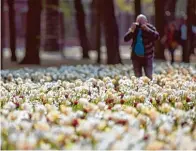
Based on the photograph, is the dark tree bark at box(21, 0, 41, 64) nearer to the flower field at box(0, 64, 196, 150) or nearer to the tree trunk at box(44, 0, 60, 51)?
the tree trunk at box(44, 0, 60, 51)

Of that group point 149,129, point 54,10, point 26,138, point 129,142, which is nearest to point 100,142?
point 129,142

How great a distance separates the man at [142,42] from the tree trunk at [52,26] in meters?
20.2

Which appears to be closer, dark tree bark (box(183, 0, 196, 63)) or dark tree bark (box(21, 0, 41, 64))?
dark tree bark (box(183, 0, 196, 63))

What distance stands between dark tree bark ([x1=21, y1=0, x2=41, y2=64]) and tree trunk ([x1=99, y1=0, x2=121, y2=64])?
345cm

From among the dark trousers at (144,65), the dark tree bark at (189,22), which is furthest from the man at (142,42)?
the dark tree bark at (189,22)

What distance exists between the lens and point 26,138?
21.1 ft

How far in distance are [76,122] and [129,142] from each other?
3.76 ft

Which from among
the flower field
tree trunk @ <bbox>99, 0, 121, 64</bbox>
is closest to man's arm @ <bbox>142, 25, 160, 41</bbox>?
the flower field

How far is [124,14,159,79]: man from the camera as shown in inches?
645

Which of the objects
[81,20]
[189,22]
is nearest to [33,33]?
[189,22]

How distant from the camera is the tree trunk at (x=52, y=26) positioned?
37.2 m

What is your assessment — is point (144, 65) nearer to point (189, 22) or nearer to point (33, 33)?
point (189, 22)

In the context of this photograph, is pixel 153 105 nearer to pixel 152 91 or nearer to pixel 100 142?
pixel 152 91

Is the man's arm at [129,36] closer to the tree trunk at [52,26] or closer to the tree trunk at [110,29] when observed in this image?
the tree trunk at [110,29]
